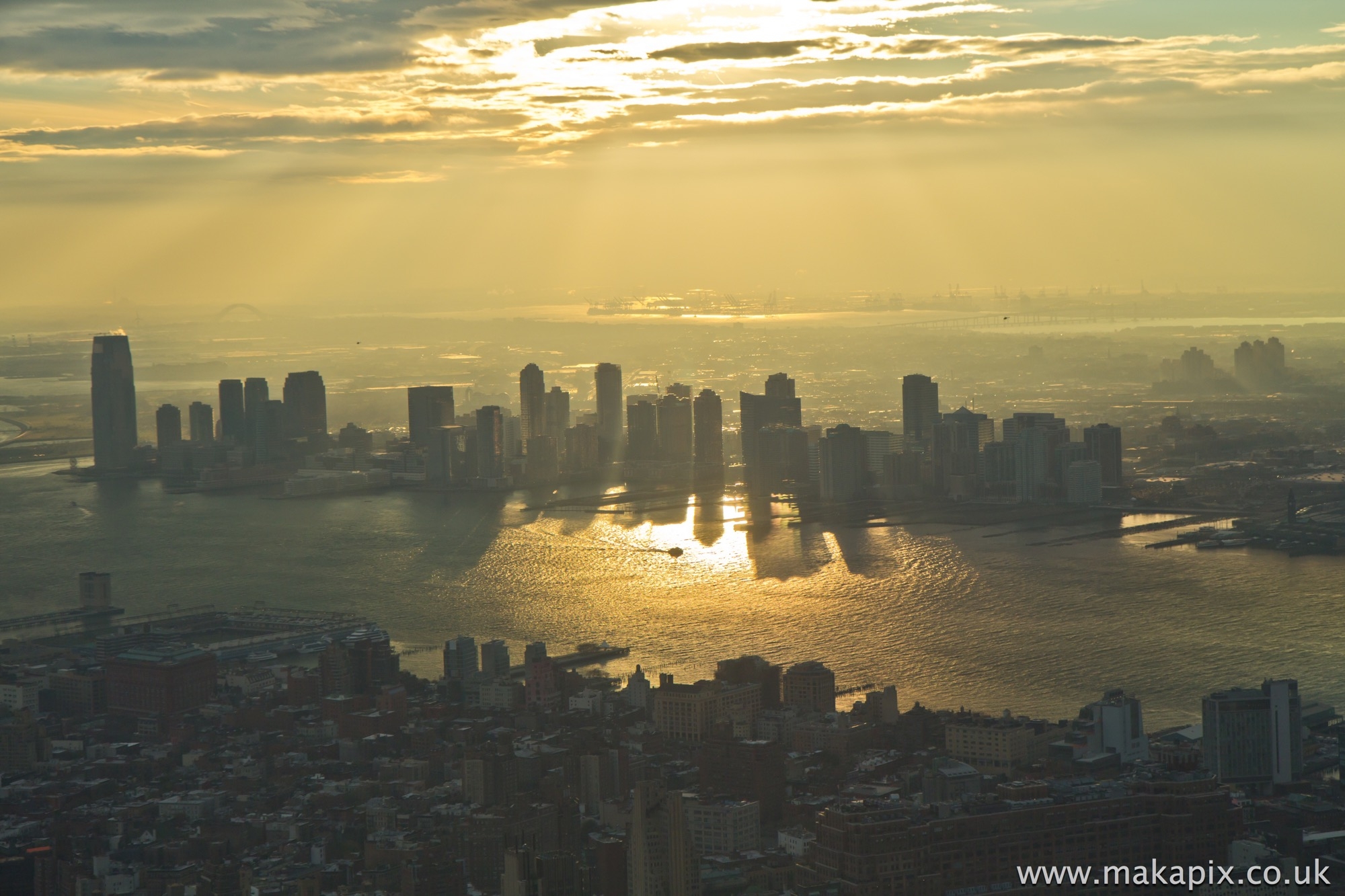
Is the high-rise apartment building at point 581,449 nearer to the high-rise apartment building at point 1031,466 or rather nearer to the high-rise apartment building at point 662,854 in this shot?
the high-rise apartment building at point 1031,466

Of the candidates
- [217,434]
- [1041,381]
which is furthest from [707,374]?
[217,434]

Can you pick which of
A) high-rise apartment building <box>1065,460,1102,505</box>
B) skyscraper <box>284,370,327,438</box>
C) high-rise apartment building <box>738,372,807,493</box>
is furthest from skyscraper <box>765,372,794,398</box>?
skyscraper <box>284,370,327,438</box>

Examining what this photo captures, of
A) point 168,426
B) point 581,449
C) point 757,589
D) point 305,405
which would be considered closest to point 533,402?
point 581,449

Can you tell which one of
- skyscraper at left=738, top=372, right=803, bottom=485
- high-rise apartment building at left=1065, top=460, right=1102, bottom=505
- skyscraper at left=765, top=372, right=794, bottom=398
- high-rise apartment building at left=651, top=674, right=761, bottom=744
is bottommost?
high-rise apartment building at left=651, top=674, right=761, bottom=744

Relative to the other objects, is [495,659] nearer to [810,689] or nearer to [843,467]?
[810,689]

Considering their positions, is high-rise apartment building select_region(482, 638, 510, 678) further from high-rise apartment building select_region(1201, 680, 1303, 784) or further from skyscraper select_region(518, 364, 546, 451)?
skyscraper select_region(518, 364, 546, 451)

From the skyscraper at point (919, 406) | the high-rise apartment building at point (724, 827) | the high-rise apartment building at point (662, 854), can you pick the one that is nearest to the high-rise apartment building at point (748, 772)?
the high-rise apartment building at point (724, 827)

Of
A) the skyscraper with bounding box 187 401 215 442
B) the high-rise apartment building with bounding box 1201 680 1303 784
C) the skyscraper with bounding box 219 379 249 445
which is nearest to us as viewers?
the high-rise apartment building with bounding box 1201 680 1303 784
